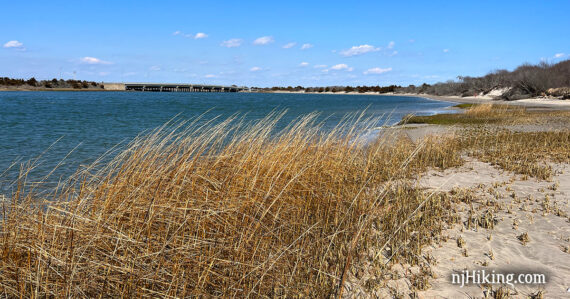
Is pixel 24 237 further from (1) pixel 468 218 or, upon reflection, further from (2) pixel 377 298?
(1) pixel 468 218

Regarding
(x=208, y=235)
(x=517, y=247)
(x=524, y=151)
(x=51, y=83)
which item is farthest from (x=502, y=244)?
(x=51, y=83)

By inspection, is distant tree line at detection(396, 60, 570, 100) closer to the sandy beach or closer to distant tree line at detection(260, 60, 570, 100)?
distant tree line at detection(260, 60, 570, 100)

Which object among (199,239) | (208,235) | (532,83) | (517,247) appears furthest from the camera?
(532,83)

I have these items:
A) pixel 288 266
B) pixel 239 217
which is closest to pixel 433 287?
pixel 288 266

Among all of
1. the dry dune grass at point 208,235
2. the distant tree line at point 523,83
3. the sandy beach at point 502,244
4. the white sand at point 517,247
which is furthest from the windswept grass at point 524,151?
the distant tree line at point 523,83

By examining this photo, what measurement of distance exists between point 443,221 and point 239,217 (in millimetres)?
3263

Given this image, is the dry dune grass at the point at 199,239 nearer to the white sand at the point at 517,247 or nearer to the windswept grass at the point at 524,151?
the white sand at the point at 517,247

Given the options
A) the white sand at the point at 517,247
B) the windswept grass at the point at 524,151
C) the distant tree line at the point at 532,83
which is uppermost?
the distant tree line at the point at 532,83

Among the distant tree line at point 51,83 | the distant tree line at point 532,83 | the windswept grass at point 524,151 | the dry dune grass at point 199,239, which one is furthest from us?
the distant tree line at point 51,83

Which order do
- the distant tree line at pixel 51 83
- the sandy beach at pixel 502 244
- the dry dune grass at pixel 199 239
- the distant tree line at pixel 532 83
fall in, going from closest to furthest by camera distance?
the dry dune grass at pixel 199 239 → the sandy beach at pixel 502 244 → the distant tree line at pixel 532 83 → the distant tree line at pixel 51 83

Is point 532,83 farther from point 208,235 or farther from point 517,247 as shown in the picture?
point 208,235

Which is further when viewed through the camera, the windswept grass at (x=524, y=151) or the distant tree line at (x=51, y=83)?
the distant tree line at (x=51, y=83)

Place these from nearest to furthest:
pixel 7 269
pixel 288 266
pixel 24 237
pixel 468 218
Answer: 1. pixel 7 269
2. pixel 24 237
3. pixel 288 266
4. pixel 468 218

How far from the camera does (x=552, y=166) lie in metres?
8.62
